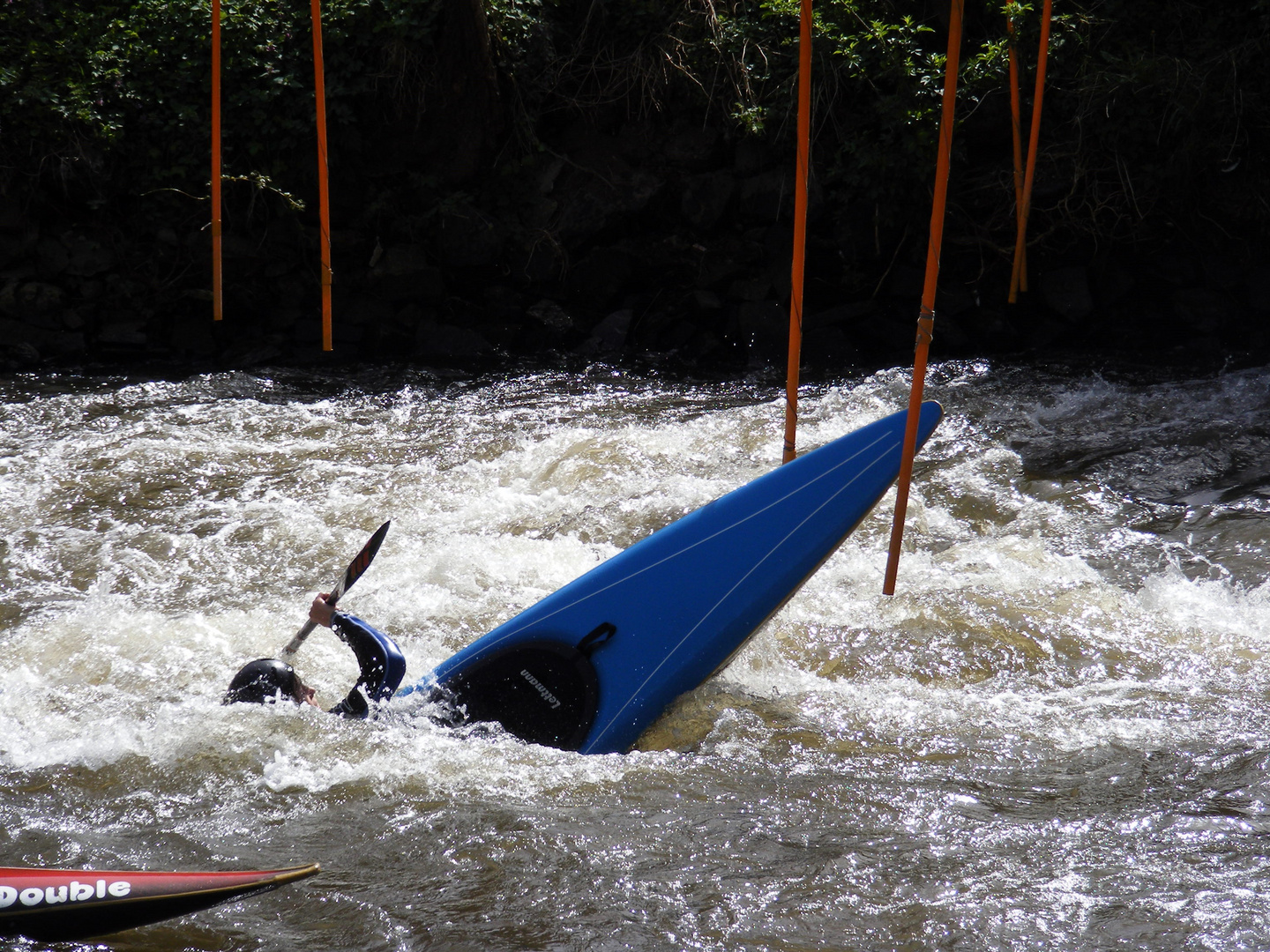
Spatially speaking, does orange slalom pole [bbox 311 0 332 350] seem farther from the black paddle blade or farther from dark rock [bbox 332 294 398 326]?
dark rock [bbox 332 294 398 326]

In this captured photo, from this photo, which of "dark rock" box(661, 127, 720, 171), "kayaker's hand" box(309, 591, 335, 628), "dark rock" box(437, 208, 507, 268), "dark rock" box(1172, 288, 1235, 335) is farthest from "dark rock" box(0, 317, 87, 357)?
"dark rock" box(1172, 288, 1235, 335)

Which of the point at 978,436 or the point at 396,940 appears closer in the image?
the point at 396,940

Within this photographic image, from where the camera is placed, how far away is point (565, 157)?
24.4 feet

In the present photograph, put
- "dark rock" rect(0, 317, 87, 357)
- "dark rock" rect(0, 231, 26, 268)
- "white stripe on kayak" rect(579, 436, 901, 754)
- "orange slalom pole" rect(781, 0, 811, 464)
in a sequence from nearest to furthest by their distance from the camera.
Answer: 1. "white stripe on kayak" rect(579, 436, 901, 754)
2. "orange slalom pole" rect(781, 0, 811, 464)
3. "dark rock" rect(0, 317, 87, 357)
4. "dark rock" rect(0, 231, 26, 268)

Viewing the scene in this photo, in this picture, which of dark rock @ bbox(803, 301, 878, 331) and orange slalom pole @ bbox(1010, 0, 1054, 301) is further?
dark rock @ bbox(803, 301, 878, 331)

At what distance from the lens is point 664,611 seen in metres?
3.08

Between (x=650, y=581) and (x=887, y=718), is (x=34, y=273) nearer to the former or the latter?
(x=650, y=581)

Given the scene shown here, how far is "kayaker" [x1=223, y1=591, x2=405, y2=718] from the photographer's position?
278 centimetres

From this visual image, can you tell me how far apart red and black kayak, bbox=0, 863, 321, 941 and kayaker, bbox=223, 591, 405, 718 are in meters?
0.79

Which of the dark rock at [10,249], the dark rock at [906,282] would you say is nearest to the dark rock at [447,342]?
the dark rock at [10,249]

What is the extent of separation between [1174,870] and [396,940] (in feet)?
5.06

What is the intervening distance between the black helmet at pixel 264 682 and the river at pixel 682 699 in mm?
58

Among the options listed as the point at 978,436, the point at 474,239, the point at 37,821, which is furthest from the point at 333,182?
the point at 37,821

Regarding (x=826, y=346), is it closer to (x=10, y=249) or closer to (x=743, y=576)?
(x=743, y=576)
